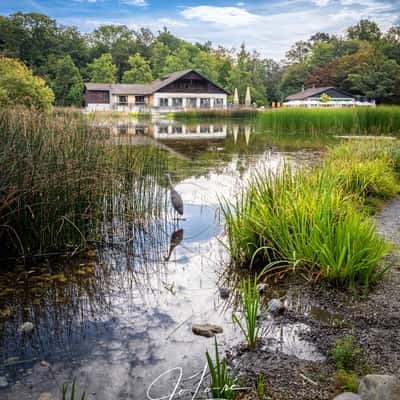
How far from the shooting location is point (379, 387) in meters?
1.96

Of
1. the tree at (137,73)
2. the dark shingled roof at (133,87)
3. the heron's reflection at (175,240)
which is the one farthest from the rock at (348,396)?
the tree at (137,73)

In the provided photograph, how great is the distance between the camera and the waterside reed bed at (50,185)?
388 centimetres

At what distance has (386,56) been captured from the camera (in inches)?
1683

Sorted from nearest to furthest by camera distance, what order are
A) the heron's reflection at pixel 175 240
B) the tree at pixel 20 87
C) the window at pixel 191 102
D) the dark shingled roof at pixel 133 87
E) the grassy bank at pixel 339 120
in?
1. the heron's reflection at pixel 175 240
2. the tree at pixel 20 87
3. the grassy bank at pixel 339 120
4. the dark shingled roof at pixel 133 87
5. the window at pixel 191 102

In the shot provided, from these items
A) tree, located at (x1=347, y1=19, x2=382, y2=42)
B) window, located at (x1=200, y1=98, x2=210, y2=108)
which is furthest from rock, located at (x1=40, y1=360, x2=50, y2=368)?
tree, located at (x1=347, y1=19, x2=382, y2=42)

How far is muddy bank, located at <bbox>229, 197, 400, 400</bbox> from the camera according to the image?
2223 millimetres

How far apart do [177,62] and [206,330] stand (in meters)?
57.2

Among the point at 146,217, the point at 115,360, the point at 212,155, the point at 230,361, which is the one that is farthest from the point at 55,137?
the point at 212,155

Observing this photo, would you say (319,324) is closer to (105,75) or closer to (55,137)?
(55,137)

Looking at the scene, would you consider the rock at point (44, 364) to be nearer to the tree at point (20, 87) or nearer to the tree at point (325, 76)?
the tree at point (20, 87)

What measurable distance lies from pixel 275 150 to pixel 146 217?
7.38 meters

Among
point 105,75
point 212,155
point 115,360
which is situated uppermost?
point 105,75

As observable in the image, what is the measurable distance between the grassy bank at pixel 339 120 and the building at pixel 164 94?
27.9m

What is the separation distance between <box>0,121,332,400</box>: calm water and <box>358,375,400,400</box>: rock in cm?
46
